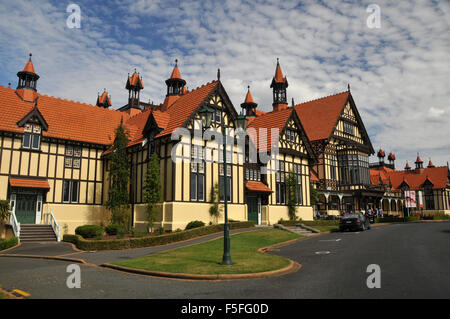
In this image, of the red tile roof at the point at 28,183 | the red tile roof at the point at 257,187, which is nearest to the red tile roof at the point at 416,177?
the red tile roof at the point at 257,187

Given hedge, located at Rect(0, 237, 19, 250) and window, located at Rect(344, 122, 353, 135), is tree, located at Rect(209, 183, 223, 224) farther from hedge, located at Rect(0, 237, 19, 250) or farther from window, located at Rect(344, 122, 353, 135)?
window, located at Rect(344, 122, 353, 135)

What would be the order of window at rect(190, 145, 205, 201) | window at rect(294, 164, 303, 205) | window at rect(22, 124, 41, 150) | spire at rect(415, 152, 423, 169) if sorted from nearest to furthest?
window at rect(190, 145, 205, 201)
window at rect(22, 124, 41, 150)
window at rect(294, 164, 303, 205)
spire at rect(415, 152, 423, 169)


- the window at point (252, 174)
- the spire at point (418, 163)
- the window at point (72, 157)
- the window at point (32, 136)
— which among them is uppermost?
the spire at point (418, 163)

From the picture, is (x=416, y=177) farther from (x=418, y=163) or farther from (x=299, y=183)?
(x=299, y=183)

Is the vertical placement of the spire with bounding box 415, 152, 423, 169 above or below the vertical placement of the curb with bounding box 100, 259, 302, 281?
above

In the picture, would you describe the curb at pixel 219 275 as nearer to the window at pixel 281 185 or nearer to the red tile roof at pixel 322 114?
the window at pixel 281 185

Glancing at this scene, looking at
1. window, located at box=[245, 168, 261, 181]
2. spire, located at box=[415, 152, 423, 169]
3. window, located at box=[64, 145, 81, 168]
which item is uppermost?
spire, located at box=[415, 152, 423, 169]

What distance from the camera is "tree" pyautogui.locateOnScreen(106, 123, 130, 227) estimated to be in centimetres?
2752

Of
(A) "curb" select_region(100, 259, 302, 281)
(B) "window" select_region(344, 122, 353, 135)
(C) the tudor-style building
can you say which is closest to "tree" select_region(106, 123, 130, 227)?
(A) "curb" select_region(100, 259, 302, 281)

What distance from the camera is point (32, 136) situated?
93.7 feet

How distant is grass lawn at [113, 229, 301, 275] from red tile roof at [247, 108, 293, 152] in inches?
574

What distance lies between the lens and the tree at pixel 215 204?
27.5 meters

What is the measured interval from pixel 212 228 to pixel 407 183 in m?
63.3

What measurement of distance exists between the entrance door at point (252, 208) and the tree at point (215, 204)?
4811 millimetres
